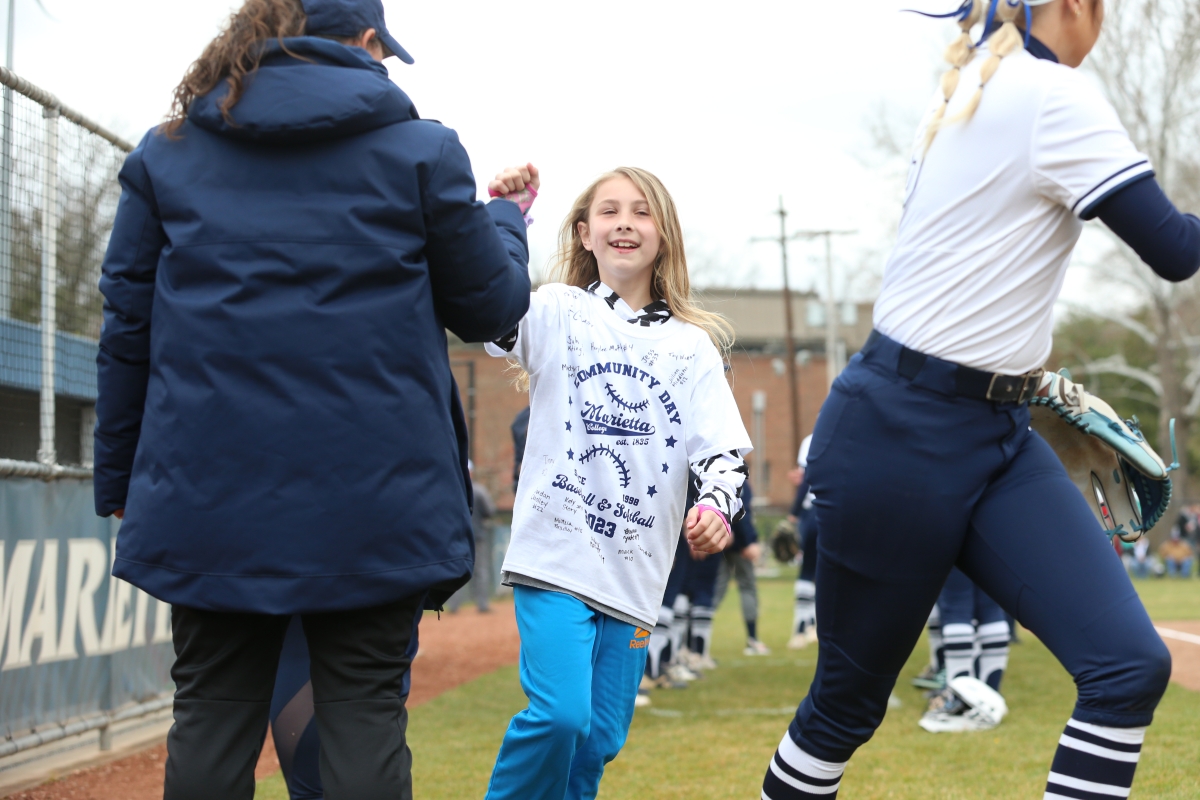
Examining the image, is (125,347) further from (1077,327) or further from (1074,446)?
(1077,327)

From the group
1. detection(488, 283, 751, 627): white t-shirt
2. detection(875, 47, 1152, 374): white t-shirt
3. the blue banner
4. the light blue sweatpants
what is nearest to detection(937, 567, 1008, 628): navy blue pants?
detection(488, 283, 751, 627): white t-shirt

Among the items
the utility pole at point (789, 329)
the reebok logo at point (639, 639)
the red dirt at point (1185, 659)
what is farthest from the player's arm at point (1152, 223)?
the utility pole at point (789, 329)

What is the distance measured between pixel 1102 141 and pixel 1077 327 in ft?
207

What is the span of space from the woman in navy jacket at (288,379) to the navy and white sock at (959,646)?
499cm

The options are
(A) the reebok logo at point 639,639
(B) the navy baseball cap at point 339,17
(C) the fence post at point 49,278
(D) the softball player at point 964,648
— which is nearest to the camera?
(B) the navy baseball cap at point 339,17

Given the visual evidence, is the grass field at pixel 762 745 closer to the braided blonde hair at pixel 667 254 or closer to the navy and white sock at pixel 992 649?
the navy and white sock at pixel 992 649

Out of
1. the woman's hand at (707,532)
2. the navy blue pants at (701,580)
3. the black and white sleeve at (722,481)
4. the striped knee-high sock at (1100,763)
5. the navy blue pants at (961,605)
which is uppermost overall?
the black and white sleeve at (722,481)

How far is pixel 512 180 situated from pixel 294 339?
91 cm

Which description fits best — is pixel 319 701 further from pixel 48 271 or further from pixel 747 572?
pixel 747 572

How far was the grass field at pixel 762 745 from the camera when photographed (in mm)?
5137

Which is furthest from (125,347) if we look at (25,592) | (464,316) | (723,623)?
(723,623)

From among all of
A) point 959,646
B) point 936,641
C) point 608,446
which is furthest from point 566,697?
point 936,641

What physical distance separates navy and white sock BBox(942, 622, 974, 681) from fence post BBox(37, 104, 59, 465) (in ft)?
16.0

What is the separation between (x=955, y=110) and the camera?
2801mm
